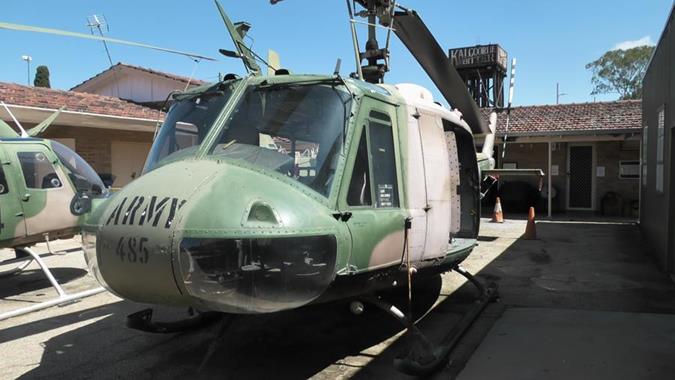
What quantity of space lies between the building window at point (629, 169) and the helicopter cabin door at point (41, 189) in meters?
17.4

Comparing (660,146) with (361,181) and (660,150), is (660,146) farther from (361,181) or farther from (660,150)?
(361,181)

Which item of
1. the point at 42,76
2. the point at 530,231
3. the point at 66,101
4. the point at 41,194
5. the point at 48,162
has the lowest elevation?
the point at 530,231

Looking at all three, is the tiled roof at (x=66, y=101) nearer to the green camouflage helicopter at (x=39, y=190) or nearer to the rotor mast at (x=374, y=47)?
the green camouflage helicopter at (x=39, y=190)

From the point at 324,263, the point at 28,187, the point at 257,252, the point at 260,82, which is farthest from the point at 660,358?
the point at 28,187

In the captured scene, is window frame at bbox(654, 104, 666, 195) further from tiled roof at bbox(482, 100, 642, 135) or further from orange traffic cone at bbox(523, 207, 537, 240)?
tiled roof at bbox(482, 100, 642, 135)

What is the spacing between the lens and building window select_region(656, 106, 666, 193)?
8.56m

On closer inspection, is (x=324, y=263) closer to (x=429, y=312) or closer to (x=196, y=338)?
(x=196, y=338)

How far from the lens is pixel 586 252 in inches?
416

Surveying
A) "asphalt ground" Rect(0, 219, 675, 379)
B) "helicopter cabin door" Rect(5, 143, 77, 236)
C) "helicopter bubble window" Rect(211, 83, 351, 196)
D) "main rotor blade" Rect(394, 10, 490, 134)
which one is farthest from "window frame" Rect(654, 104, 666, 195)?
"helicopter cabin door" Rect(5, 143, 77, 236)

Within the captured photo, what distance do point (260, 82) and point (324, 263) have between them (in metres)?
1.58

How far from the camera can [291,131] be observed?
158 inches

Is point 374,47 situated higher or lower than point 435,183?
higher

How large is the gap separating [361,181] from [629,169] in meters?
17.4

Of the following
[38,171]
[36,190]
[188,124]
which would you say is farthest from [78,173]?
[188,124]
